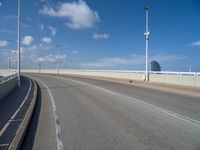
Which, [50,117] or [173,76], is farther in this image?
[173,76]

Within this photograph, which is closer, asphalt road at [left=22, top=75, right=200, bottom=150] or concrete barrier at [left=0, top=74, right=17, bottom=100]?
asphalt road at [left=22, top=75, right=200, bottom=150]

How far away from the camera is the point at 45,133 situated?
248 inches

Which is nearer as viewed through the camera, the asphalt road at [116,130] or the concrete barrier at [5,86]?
the asphalt road at [116,130]

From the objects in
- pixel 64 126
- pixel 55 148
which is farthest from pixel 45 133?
pixel 55 148

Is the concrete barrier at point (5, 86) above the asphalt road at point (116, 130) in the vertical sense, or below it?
above

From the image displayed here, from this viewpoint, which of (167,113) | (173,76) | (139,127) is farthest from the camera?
(173,76)

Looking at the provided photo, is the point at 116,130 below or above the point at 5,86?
below

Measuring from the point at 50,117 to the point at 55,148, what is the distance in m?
3.46

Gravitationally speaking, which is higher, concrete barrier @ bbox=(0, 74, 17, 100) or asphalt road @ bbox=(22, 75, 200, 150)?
concrete barrier @ bbox=(0, 74, 17, 100)

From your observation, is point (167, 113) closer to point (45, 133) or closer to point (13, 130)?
point (45, 133)

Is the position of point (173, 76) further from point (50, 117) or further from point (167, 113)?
point (50, 117)

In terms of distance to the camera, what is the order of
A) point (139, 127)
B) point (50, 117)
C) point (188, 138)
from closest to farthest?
1. point (188, 138)
2. point (139, 127)
3. point (50, 117)

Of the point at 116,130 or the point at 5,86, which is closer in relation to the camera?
the point at 116,130

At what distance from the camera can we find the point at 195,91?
57.9 feet
